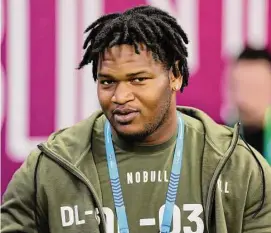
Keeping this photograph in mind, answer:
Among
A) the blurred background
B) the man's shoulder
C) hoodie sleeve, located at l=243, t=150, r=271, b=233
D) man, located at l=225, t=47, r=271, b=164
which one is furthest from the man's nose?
man, located at l=225, t=47, r=271, b=164

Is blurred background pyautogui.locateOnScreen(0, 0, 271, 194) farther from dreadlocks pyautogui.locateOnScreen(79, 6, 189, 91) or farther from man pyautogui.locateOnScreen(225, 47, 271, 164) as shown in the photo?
dreadlocks pyautogui.locateOnScreen(79, 6, 189, 91)

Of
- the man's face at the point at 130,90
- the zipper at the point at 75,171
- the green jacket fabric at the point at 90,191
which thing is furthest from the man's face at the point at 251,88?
the zipper at the point at 75,171

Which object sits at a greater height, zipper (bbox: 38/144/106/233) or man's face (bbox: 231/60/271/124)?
man's face (bbox: 231/60/271/124)

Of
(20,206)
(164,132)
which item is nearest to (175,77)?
(164,132)

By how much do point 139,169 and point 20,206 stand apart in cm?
37

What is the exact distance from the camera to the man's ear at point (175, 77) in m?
2.36

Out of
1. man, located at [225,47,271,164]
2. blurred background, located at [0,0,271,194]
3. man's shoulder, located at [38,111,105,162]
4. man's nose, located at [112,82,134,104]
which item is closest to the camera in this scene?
man's nose, located at [112,82,134,104]

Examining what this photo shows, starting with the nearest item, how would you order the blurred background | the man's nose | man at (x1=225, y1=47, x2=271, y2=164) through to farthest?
the man's nose → the blurred background → man at (x1=225, y1=47, x2=271, y2=164)

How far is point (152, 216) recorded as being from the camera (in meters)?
2.29

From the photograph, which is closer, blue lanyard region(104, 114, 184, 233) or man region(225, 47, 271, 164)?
blue lanyard region(104, 114, 184, 233)

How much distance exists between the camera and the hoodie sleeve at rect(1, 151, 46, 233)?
89.3 inches

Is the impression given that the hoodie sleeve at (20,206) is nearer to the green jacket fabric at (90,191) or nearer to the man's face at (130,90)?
the green jacket fabric at (90,191)

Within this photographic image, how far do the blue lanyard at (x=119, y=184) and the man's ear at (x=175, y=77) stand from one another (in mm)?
120

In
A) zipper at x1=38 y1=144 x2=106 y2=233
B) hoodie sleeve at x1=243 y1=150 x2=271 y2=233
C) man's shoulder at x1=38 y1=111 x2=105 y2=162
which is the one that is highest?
man's shoulder at x1=38 y1=111 x2=105 y2=162
